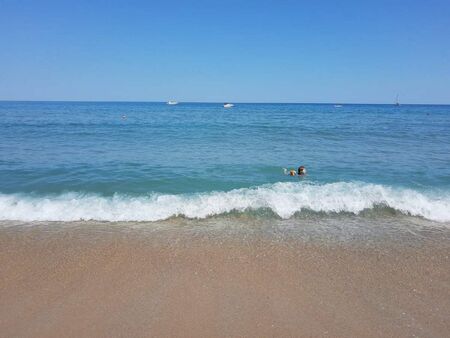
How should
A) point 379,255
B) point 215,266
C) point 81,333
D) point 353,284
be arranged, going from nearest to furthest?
point 81,333 < point 353,284 < point 215,266 < point 379,255

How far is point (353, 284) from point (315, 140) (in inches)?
682

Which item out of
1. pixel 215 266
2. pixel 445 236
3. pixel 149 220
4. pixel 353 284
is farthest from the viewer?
pixel 149 220

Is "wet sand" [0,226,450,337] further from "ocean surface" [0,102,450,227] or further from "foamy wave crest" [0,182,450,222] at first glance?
"ocean surface" [0,102,450,227]

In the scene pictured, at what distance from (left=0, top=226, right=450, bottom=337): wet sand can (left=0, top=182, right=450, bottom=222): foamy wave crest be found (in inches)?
44.8

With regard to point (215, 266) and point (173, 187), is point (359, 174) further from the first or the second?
point (215, 266)

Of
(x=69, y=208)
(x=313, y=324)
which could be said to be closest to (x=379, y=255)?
(x=313, y=324)

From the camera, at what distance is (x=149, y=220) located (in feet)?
23.7

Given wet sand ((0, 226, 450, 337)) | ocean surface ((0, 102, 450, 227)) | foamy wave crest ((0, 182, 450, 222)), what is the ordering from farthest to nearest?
ocean surface ((0, 102, 450, 227))
foamy wave crest ((0, 182, 450, 222))
wet sand ((0, 226, 450, 337))

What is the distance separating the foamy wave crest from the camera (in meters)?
7.45

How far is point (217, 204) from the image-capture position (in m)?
8.00

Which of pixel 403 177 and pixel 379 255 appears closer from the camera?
pixel 379 255

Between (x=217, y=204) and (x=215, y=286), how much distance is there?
11.6ft

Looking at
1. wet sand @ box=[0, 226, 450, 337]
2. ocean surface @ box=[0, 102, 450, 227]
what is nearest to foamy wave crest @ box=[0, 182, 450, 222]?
ocean surface @ box=[0, 102, 450, 227]

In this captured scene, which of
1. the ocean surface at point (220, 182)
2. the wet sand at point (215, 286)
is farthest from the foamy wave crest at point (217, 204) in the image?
the wet sand at point (215, 286)
